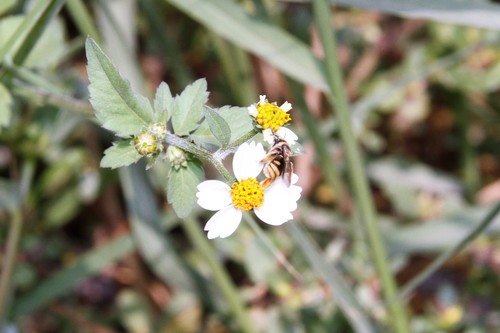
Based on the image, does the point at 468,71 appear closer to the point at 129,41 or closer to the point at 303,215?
the point at 303,215

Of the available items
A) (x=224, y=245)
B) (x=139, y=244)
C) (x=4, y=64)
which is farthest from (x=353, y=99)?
(x=4, y=64)

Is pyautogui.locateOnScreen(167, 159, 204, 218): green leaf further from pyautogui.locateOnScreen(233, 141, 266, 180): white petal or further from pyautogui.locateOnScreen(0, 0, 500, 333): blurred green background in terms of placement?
pyautogui.locateOnScreen(0, 0, 500, 333): blurred green background

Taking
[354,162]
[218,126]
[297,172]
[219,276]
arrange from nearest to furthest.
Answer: [218,126] < [354,162] < [219,276] < [297,172]


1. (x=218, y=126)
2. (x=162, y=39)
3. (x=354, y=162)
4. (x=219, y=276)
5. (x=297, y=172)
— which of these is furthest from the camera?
(x=297, y=172)

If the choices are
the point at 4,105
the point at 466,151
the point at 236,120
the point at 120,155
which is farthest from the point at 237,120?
the point at 466,151

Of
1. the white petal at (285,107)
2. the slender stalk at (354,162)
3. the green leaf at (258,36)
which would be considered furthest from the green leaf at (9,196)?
the white petal at (285,107)

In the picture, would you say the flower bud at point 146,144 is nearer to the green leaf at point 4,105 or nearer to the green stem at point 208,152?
the green stem at point 208,152

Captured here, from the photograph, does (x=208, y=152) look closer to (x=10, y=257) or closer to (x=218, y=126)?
(x=218, y=126)

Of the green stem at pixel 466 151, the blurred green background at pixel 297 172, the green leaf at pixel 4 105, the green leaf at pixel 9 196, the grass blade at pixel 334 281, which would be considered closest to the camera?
the green leaf at pixel 4 105
